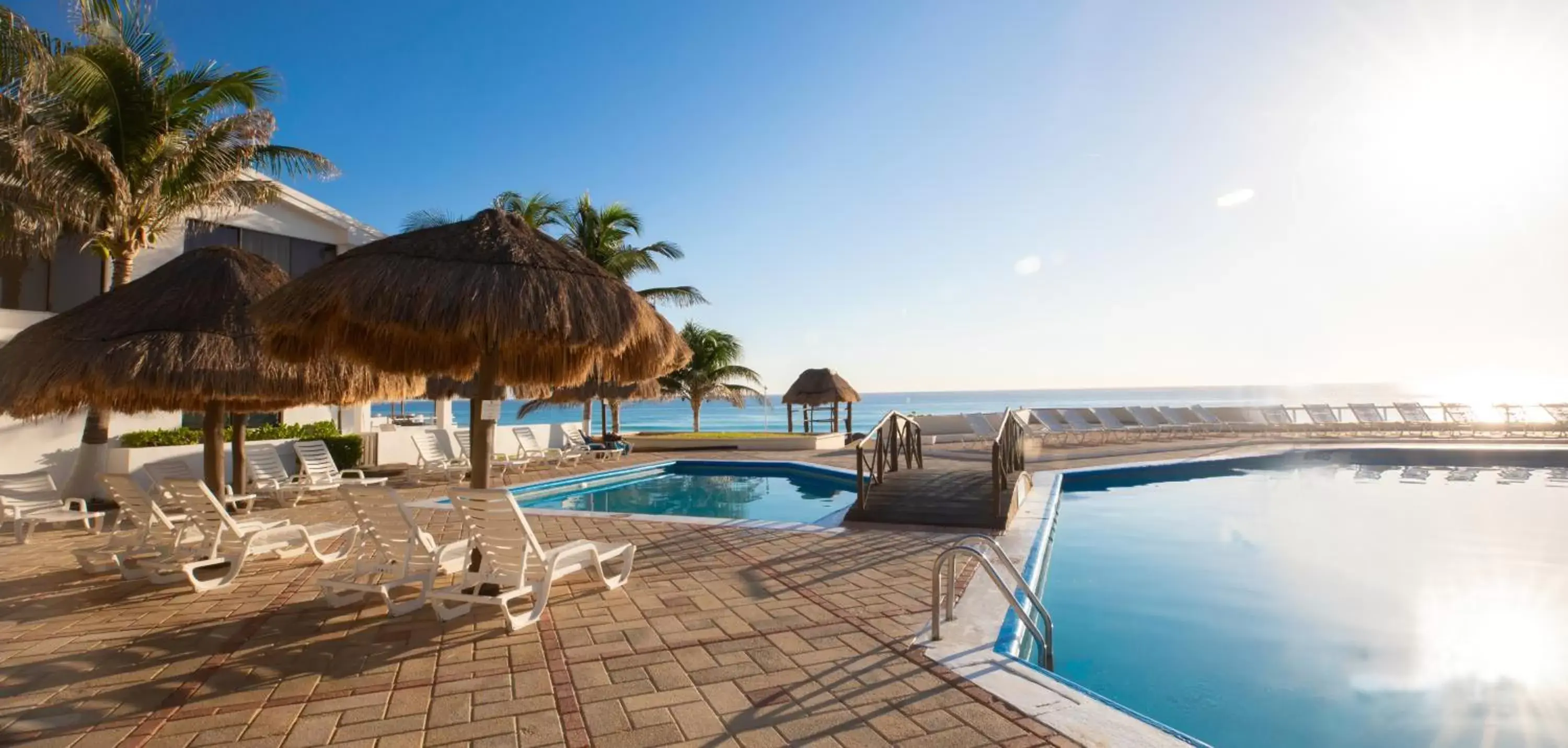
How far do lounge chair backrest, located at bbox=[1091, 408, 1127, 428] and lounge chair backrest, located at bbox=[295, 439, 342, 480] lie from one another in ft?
56.8

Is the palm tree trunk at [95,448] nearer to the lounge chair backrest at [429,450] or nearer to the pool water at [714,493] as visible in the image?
A: the lounge chair backrest at [429,450]

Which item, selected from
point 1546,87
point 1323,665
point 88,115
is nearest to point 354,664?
point 1323,665

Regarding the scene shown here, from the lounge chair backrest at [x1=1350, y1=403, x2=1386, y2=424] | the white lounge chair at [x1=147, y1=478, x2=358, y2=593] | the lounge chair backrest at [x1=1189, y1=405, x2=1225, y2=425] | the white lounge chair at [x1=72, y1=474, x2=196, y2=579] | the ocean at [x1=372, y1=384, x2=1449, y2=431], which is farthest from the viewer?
the ocean at [x1=372, y1=384, x2=1449, y2=431]

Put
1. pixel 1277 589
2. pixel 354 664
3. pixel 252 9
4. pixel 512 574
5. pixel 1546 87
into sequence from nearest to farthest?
pixel 354 664
pixel 512 574
pixel 1277 589
pixel 1546 87
pixel 252 9

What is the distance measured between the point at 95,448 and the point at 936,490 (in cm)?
1120

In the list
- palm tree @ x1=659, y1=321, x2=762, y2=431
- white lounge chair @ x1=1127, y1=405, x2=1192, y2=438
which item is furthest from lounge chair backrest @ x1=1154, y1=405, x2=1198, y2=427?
palm tree @ x1=659, y1=321, x2=762, y2=431

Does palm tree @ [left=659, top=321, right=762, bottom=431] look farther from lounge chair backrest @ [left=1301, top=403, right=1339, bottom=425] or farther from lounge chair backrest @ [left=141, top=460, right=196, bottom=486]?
lounge chair backrest @ [left=1301, top=403, right=1339, bottom=425]

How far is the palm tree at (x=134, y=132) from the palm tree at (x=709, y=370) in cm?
1404

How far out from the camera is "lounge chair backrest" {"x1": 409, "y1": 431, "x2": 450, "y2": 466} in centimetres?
1257

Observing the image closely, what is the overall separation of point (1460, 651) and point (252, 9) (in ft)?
58.7

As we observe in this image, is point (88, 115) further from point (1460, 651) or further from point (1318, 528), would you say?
point (1318, 528)

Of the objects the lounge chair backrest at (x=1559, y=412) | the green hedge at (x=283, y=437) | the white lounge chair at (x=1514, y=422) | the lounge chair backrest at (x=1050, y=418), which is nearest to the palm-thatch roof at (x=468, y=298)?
the green hedge at (x=283, y=437)

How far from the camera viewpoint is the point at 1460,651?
15.1 feet

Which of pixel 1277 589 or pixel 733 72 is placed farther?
pixel 733 72
